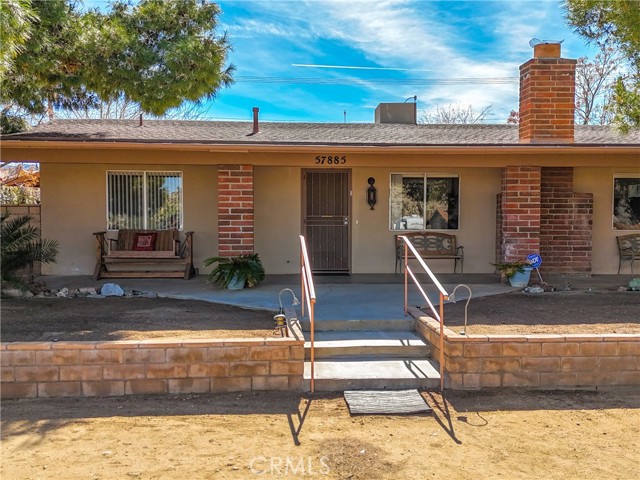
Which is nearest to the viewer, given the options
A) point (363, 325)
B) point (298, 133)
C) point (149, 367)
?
point (149, 367)

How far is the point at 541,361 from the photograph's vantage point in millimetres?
4867

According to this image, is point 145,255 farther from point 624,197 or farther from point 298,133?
point 624,197

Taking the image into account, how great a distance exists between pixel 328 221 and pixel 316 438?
21.9ft

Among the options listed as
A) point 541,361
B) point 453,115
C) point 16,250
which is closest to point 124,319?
point 16,250

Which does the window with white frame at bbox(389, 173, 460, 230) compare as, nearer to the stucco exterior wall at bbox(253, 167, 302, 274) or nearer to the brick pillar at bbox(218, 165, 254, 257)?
the stucco exterior wall at bbox(253, 167, 302, 274)

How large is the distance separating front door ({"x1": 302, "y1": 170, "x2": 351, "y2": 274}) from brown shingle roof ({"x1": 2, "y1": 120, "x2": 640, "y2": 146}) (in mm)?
894

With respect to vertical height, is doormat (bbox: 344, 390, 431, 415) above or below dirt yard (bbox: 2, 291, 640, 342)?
below

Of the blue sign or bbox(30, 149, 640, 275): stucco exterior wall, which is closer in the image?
the blue sign

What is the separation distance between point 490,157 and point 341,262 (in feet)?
10.8

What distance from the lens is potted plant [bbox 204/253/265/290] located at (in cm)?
832

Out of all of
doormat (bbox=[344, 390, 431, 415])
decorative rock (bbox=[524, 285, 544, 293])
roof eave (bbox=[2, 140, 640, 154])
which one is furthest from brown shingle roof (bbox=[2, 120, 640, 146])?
doormat (bbox=[344, 390, 431, 415])

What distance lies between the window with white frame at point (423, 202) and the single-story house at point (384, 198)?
0.06 ft

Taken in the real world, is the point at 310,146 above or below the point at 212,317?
above

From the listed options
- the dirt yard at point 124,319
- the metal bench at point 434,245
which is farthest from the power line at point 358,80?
the dirt yard at point 124,319
